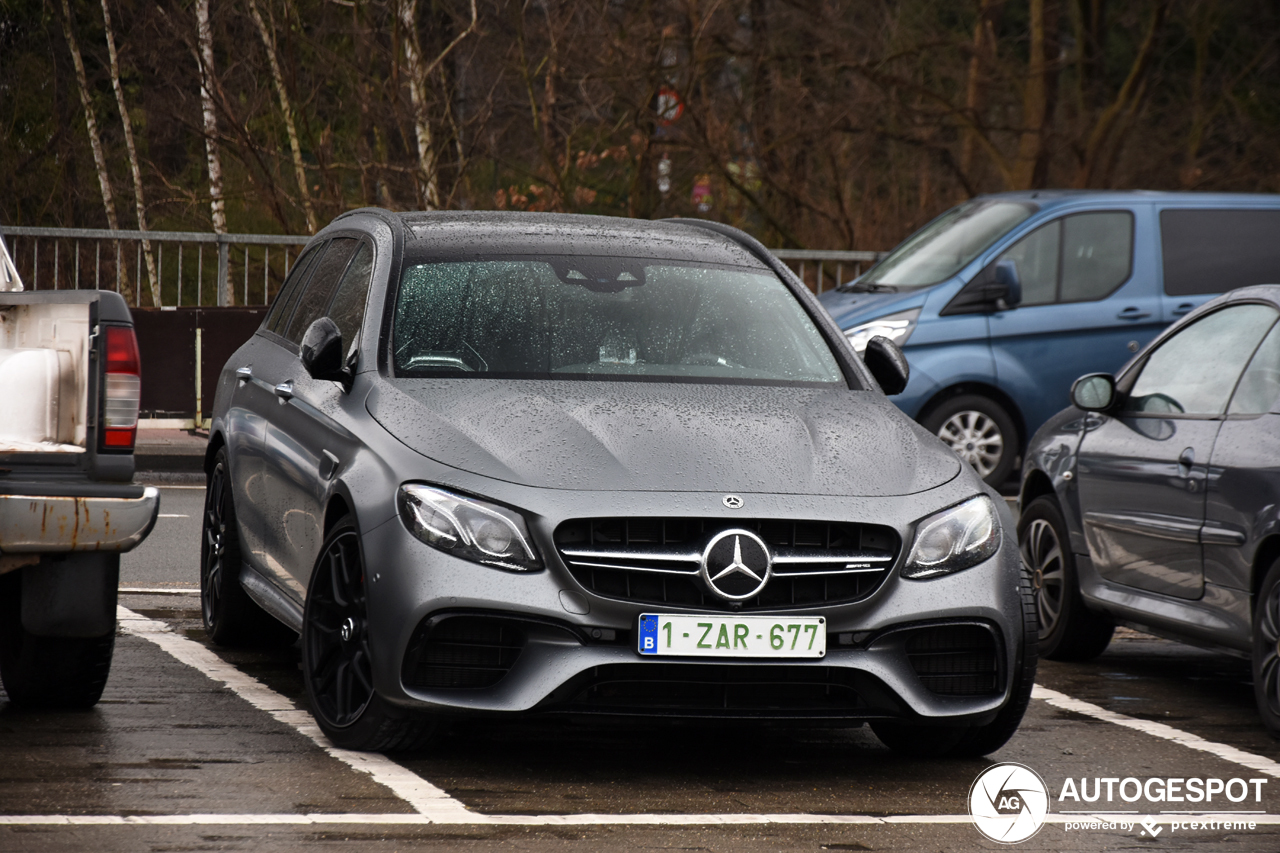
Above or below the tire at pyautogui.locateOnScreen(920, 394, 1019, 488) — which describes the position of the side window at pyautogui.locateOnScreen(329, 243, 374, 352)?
above

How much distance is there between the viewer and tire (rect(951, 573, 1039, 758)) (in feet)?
19.1

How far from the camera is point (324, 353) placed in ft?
20.4

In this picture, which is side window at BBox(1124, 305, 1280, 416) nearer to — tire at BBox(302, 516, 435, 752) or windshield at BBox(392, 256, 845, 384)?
windshield at BBox(392, 256, 845, 384)

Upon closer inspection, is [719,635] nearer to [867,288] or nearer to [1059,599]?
[1059,599]

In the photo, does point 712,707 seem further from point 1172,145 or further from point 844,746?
point 1172,145

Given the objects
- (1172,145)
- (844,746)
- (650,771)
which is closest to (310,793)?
(650,771)

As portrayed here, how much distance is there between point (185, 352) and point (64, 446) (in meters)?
11.6

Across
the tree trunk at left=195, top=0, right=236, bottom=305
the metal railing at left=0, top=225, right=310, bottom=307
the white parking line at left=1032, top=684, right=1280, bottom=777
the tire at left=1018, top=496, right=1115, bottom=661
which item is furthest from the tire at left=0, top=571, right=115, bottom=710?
the tree trunk at left=195, top=0, right=236, bottom=305

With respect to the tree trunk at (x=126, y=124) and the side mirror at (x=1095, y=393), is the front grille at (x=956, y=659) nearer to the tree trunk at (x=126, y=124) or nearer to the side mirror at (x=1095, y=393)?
the side mirror at (x=1095, y=393)

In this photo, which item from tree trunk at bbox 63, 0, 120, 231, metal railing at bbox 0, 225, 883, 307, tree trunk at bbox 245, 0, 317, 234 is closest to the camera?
metal railing at bbox 0, 225, 883, 307

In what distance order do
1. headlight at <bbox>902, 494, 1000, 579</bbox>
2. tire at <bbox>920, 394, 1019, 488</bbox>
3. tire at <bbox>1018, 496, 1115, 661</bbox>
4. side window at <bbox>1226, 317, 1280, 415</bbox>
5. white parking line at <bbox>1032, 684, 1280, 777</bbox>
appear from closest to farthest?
headlight at <bbox>902, 494, 1000, 579</bbox>, white parking line at <bbox>1032, 684, 1280, 777</bbox>, side window at <bbox>1226, 317, 1280, 415</bbox>, tire at <bbox>1018, 496, 1115, 661</bbox>, tire at <bbox>920, 394, 1019, 488</bbox>

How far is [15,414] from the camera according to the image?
558 centimetres

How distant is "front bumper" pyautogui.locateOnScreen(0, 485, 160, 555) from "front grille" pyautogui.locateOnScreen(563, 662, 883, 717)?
4.41ft

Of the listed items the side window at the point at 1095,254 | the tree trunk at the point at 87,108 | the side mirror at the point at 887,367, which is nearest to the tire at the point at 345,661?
the side mirror at the point at 887,367
